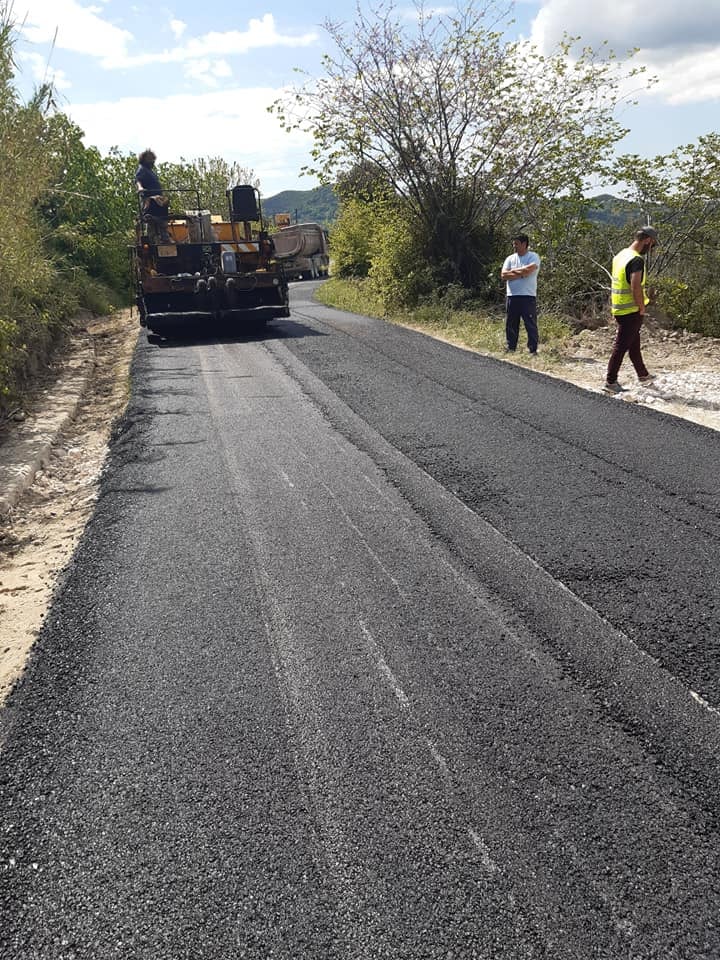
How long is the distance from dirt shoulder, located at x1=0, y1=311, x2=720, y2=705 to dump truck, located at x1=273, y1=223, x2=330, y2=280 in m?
20.8

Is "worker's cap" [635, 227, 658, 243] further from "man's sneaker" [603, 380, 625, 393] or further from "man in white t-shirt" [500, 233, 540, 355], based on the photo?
"man in white t-shirt" [500, 233, 540, 355]

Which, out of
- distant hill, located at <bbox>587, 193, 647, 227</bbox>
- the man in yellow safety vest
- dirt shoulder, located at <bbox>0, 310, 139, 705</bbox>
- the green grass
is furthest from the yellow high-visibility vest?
distant hill, located at <bbox>587, 193, 647, 227</bbox>

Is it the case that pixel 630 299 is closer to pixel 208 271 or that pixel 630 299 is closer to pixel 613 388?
pixel 613 388

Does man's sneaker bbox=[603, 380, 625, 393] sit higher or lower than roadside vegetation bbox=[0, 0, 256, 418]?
lower

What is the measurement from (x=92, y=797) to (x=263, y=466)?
357 cm

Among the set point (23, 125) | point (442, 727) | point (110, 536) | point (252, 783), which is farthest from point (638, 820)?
point (23, 125)

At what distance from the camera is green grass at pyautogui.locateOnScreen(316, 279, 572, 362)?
456 inches

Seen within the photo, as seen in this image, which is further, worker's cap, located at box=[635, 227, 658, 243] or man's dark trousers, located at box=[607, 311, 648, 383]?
man's dark trousers, located at box=[607, 311, 648, 383]

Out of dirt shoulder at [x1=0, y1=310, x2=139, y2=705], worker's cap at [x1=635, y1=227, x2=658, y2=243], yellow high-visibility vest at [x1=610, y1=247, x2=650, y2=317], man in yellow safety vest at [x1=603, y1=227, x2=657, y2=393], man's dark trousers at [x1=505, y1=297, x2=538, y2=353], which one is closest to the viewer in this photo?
dirt shoulder at [x1=0, y1=310, x2=139, y2=705]

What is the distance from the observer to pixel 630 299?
8.02 m

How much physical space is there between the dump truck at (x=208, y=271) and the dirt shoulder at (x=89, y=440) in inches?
44.8

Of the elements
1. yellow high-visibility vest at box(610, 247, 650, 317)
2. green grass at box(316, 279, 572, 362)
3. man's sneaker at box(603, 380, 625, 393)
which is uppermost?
yellow high-visibility vest at box(610, 247, 650, 317)

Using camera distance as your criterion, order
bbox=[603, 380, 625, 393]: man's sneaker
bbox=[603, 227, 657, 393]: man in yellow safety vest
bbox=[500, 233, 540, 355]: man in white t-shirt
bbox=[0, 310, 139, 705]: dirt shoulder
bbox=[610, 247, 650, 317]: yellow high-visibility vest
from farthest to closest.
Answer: bbox=[500, 233, 540, 355]: man in white t-shirt
bbox=[603, 380, 625, 393]: man's sneaker
bbox=[610, 247, 650, 317]: yellow high-visibility vest
bbox=[603, 227, 657, 393]: man in yellow safety vest
bbox=[0, 310, 139, 705]: dirt shoulder

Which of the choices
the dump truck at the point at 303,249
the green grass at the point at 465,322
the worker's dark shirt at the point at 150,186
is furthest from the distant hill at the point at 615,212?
the dump truck at the point at 303,249
